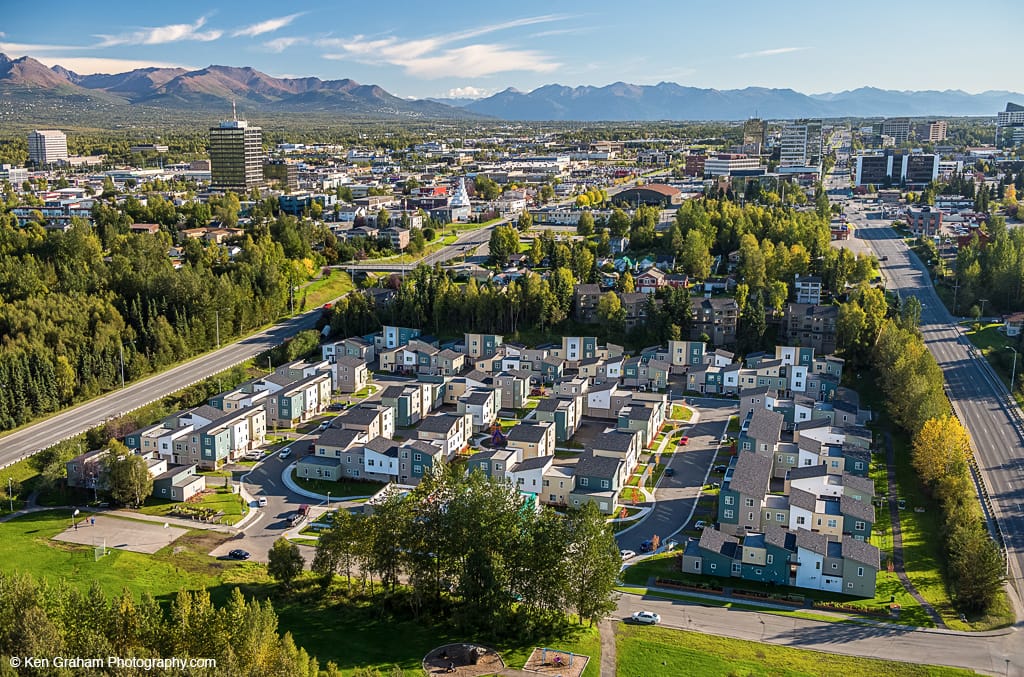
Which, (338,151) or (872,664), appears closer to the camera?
(872,664)

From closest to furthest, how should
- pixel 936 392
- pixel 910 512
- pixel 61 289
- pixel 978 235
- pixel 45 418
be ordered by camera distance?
1. pixel 910 512
2. pixel 936 392
3. pixel 45 418
4. pixel 61 289
5. pixel 978 235

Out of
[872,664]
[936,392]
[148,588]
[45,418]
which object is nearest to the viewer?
[872,664]

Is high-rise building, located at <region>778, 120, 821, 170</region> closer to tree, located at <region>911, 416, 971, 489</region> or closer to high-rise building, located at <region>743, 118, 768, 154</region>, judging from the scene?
high-rise building, located at <region>743, 118, 768, 154</region>

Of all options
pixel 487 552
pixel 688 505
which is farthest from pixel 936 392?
pixel 487 552

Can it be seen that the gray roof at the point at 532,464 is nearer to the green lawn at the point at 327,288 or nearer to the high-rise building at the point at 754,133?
the green lawn at the point at 327,288

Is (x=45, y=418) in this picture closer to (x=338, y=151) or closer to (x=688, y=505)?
(x=688, y=505)

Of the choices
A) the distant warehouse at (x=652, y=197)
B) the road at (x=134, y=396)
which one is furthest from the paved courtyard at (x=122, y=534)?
the distant warehouse at (x=652, y=197)

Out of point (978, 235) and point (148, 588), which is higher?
point (978, 235)

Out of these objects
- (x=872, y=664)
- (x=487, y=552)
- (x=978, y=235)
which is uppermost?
(x=978, y=235)
